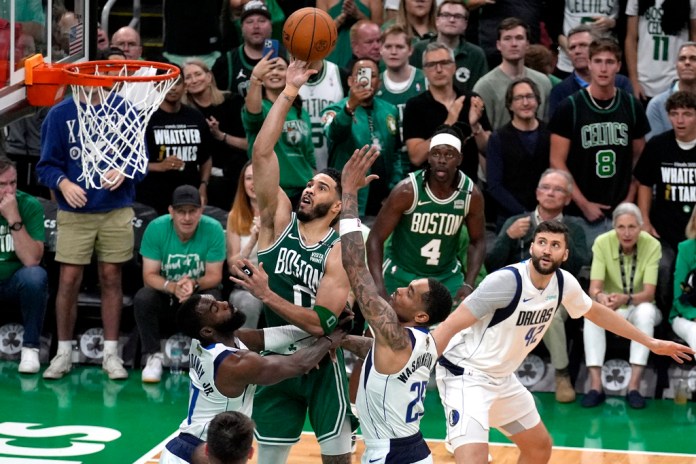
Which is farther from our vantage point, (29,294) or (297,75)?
(29,294)

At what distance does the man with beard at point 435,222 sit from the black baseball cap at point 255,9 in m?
2.61

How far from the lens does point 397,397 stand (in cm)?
613

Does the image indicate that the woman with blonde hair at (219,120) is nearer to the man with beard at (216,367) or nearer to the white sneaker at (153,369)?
the white sneaker at (153,369)

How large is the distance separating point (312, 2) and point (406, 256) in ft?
13.0

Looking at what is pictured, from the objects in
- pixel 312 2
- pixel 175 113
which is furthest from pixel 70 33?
pixel 312 2

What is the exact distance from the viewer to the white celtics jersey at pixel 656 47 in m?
11.5

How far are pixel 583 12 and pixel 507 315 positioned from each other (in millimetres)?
5496

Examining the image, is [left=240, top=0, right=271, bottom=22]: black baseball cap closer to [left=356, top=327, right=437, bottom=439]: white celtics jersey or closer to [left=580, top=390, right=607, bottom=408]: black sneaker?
[left=580, top=390, right=607, bottom=408]: black sneaker

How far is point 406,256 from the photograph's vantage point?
952cm

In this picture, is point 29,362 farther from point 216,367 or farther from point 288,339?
point 216,367

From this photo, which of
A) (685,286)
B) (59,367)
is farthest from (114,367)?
(685,286)

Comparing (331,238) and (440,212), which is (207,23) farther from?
(331,238)

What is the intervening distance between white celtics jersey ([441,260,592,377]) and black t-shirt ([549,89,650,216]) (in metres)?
3.43

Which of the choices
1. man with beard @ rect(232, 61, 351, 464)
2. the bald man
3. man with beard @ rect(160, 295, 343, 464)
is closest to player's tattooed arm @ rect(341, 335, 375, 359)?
man with beard @ rect(232, 61, 351, 464)
